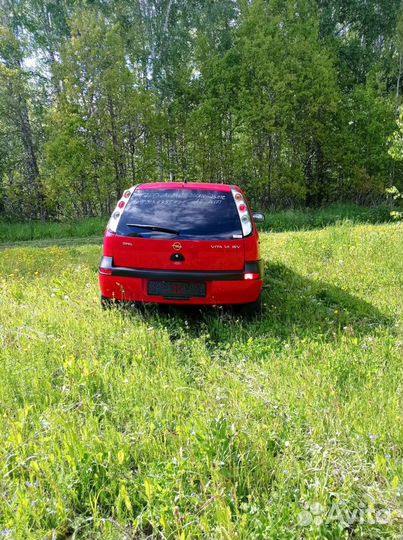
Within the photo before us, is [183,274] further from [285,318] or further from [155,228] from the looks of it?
[285,318]

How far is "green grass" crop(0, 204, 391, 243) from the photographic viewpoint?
1316 cm

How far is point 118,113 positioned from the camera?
1584cm

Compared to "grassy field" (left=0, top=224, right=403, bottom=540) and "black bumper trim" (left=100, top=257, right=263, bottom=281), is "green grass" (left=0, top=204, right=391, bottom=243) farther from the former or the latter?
"grassy field" (left=0, top=224, right=403, bottom=540)

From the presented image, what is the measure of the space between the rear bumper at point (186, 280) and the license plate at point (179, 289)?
0.04 m

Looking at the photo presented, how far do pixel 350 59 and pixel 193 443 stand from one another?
2219cm

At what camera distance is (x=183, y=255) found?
12.9ft

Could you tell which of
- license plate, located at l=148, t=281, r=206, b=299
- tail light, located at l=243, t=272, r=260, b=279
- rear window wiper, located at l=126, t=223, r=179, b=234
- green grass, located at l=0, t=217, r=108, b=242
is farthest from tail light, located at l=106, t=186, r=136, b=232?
green grass, located at l=0, t=217, r=108, b=242

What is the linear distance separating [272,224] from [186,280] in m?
11.1

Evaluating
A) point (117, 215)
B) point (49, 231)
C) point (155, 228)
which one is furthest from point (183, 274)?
point (49, 231)

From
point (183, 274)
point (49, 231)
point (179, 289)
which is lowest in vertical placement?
point (49, 231)

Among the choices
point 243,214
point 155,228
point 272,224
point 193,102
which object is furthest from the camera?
point 193,102

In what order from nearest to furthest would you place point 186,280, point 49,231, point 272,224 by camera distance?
point 186,280 → point 49,231 → point 272,224

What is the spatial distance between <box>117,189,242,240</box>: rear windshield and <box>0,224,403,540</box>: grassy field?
3.12 ft

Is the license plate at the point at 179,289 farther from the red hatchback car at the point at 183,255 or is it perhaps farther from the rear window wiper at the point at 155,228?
the rear window wiper at the point at 155,228
